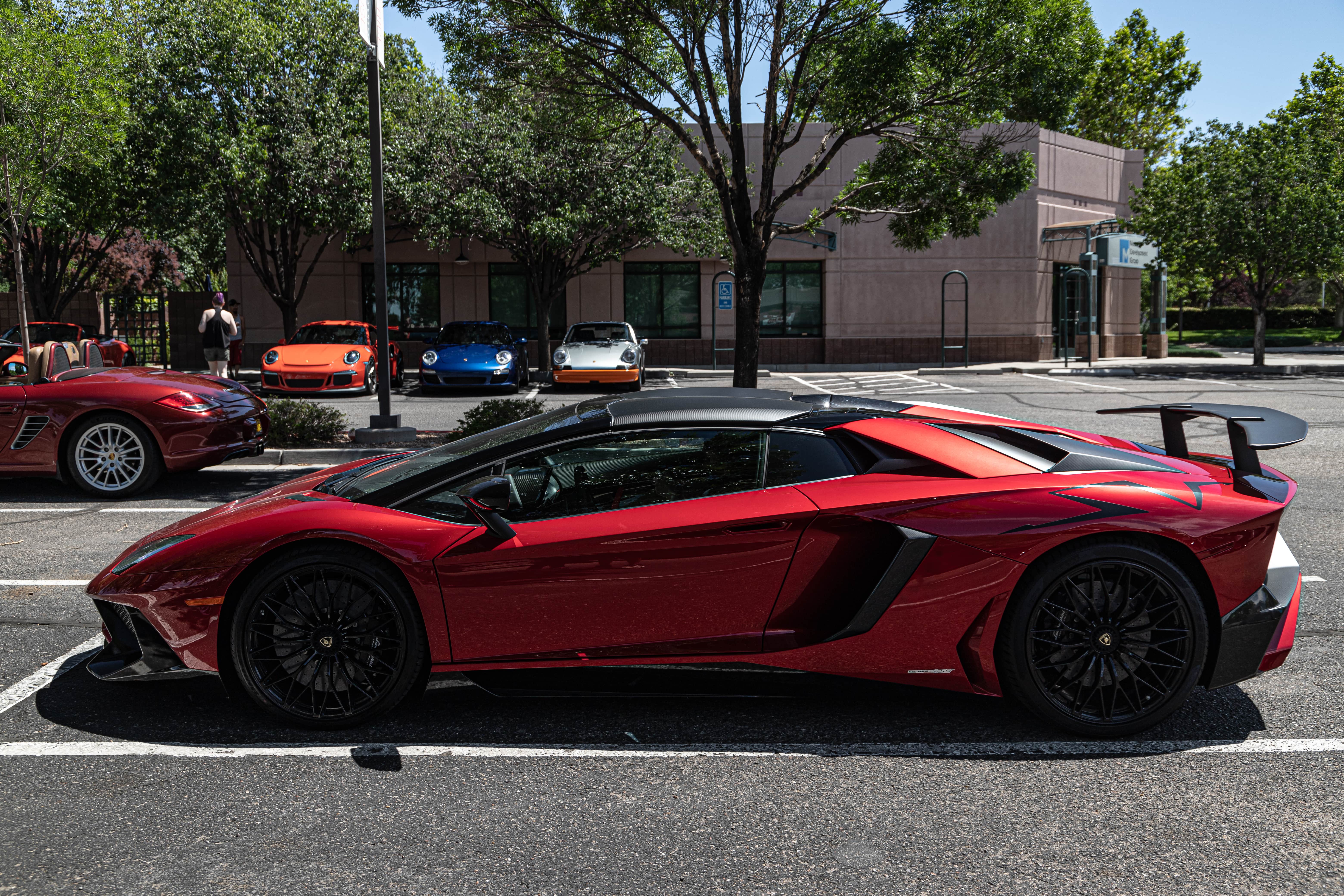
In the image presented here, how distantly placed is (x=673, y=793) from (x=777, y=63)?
10.8 m

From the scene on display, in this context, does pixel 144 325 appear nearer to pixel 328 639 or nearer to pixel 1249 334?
pixel 328 639

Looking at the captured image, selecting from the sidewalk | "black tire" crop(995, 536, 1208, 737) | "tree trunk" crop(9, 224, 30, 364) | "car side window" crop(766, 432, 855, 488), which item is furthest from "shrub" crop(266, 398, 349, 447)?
the sidewalk

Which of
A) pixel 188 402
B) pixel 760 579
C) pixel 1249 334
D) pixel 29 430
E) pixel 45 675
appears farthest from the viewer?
pixel 1249 334

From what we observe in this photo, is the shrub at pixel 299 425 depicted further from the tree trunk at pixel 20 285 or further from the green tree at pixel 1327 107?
the green tree at pixel 1327 107

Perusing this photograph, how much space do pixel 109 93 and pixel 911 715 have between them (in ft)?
61.5

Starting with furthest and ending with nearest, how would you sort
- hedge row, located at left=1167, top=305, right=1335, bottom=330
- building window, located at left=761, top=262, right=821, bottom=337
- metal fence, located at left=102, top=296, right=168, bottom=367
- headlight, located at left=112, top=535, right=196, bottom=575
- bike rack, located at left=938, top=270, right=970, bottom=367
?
hedge row, located at left=1167, top=305, right=1335, bottom=330 < building window, located at left=761, top=262, right=821, bottom=337 < bike rack, located at left=938, top=270, right=970, bottom=367 < metal fence, located at left=102, top=296, right=168, bottom=367 < headlight, located at left=112, top=535, right=196, bottom=575

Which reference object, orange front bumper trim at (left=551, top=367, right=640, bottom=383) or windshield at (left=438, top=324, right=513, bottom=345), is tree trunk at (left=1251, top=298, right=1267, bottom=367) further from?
windshield at (left=438, top=324, right=513, bottom=345)

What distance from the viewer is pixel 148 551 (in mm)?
3889

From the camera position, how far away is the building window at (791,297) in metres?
31.2

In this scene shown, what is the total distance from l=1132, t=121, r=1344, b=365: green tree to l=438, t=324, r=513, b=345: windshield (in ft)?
58.1

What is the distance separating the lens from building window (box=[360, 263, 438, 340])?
99.4 feet

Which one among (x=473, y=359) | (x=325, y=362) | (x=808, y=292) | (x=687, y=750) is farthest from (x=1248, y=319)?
(x=687, y=750)

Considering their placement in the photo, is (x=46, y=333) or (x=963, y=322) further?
(x=963, y=322)

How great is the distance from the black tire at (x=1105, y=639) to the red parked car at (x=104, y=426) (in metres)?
7.17
